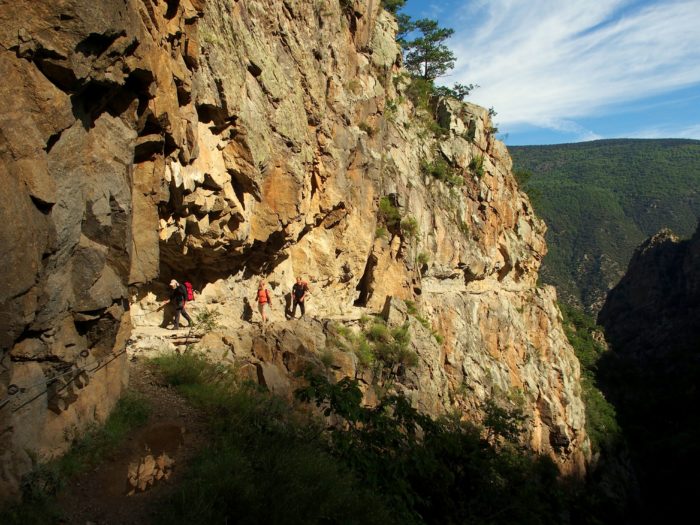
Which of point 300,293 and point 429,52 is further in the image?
point 429,52

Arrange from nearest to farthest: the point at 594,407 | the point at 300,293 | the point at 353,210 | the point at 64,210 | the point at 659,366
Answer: the point at 64,210 → the point at 300,293 → the point at 353,210 → the point at 594,407 → the point at 659,366

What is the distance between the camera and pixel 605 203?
11238 centimetres

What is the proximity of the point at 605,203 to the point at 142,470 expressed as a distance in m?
125

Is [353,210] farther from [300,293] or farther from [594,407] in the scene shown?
[594,407]

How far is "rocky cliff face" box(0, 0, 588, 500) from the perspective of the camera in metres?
4.66

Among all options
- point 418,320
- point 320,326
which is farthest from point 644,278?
point 320,326

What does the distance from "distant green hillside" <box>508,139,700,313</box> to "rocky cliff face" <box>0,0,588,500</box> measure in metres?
56.0

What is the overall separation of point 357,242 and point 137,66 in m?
10.9

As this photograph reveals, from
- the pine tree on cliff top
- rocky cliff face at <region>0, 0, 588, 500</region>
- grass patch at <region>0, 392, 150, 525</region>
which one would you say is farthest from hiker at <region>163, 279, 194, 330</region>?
the pine tree on cliff top

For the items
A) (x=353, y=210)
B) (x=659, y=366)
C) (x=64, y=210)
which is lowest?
(x=659, y=366)

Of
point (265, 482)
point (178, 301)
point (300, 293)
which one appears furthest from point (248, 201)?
point (265, 482)

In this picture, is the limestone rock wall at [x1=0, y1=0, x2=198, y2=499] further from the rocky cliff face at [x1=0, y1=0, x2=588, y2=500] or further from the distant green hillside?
the distant green hillside

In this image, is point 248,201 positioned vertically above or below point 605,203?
below

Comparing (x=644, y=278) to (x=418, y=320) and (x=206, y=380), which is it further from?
(x=206, y=380)
